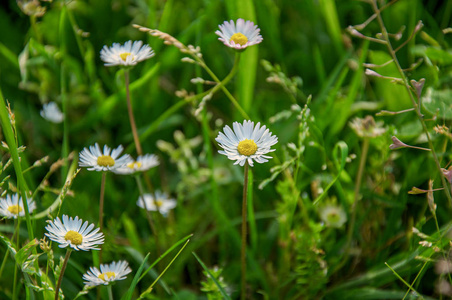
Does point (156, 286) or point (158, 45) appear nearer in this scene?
point (156, 286)

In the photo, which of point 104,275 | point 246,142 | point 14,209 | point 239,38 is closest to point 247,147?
point 246,142

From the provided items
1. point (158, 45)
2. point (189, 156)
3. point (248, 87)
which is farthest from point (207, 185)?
point (158, 45)

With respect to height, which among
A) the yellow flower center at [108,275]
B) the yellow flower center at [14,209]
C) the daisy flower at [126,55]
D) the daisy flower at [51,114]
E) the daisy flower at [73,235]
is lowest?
the daisy flower at [51,114]

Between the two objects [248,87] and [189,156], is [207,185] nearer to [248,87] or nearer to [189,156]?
[189,156]

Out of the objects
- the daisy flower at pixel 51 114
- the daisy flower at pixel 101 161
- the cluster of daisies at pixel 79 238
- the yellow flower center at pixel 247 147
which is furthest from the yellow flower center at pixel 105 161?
the daisy flower at pixel 51 114

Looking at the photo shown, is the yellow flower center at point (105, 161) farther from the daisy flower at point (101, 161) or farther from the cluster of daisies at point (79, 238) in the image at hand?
the cluster of daisies at point (79, 238)
